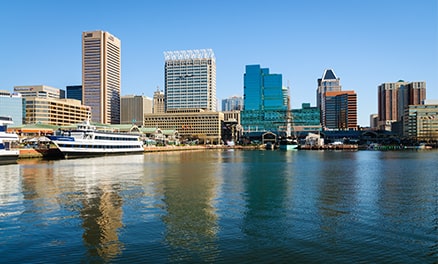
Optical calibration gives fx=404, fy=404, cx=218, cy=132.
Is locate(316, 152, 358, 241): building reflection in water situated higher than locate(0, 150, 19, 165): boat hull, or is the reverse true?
locate(0, 150, 19, 165): boat hull

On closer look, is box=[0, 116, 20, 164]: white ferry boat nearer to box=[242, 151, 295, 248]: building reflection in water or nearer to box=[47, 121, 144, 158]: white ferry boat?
box=[47, 121, 144, 158]: white ferry boat

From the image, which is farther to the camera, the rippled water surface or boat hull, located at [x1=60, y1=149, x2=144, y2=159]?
boat hull, located at [x1=60, y1=149, x2=144, y2=159]

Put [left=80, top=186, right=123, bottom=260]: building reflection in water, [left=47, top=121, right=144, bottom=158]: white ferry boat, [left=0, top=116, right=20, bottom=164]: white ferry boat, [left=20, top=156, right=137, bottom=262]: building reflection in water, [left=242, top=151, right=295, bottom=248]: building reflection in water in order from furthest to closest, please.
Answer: [left=47, top=121, right=144, bottom=158]: white ferry boat
[left=0, top=116, right=20, bottom=164]: white ferry boat
[left=242, top=151, right=295, bottom=248]: building reflection in water
[left=20, top=156, right=137, bottom=262]: building reflection in water
[left=80, top=186, right=123, bottom=260]: building reflection in water

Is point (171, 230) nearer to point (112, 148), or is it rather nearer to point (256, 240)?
point (256, 240)

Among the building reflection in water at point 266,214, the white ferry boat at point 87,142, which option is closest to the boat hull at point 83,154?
the white ferry boat at point 87,142

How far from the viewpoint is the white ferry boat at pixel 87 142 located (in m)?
112

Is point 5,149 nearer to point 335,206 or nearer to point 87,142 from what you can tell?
point 87,142

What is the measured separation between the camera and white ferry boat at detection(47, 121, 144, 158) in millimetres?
112194

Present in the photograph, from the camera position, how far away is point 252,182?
55.0 metres

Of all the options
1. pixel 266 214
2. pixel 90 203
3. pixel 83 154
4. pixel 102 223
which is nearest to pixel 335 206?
pixel 266 214

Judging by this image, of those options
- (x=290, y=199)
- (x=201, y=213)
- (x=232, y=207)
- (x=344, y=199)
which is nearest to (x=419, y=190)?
(x=344, y=199)

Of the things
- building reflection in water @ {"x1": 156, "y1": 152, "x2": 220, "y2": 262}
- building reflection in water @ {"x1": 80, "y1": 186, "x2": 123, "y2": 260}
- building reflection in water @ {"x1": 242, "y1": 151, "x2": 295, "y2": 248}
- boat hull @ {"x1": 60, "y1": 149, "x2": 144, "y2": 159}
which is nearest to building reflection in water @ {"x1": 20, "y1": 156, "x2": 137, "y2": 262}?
building reflection in water @ {"x1": 80, "y1": 186, "x2": 123, "y2": 260}

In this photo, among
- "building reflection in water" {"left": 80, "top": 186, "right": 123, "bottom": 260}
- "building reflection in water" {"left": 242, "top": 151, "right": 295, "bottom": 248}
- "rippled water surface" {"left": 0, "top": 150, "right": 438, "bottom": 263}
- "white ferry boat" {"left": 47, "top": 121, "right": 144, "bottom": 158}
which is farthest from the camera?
"white ferry boat" {"left": 47, "top": 121, "right": 144, "bottom": 158}

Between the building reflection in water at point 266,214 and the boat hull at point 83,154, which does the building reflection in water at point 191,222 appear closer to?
the building reflection in water at point 266,214
